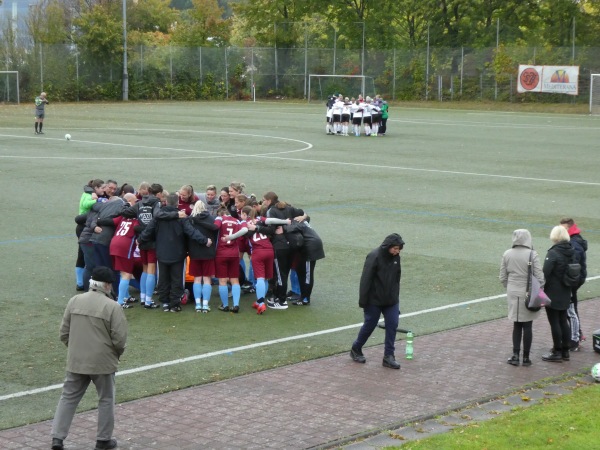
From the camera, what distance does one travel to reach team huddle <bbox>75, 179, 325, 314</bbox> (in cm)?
1442

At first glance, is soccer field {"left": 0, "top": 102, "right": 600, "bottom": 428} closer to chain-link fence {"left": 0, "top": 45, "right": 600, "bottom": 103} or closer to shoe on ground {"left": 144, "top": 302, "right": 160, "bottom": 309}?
shoe on ground {"left": 144, "top": 302, "right": 160, "bottom": 309}

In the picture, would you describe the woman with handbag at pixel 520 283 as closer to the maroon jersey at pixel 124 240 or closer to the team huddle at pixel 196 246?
the team huddle at pixel 196 246

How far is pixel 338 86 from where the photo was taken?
256ft

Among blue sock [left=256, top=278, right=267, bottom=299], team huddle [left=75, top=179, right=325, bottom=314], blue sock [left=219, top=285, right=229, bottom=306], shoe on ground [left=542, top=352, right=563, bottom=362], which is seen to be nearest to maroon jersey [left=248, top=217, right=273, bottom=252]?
team huddle [left=75, top=179, right=325, bottom=314]

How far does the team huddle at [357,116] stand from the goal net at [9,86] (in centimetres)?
3192

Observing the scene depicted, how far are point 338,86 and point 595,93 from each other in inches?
801

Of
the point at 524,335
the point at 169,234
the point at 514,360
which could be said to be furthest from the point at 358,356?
the point at 169,234

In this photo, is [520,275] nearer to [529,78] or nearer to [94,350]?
[94,350]

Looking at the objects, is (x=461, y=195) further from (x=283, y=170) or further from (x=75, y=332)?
(x=75, y=332)

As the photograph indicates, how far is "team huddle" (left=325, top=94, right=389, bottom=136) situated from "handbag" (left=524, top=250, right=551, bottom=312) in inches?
1310

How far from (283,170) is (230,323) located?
18.1 m

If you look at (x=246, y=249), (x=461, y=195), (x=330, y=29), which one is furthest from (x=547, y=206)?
(x=330, y=29)

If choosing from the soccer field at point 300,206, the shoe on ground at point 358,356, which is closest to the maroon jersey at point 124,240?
the soccer field at point 300,206

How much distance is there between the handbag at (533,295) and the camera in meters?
12.0
